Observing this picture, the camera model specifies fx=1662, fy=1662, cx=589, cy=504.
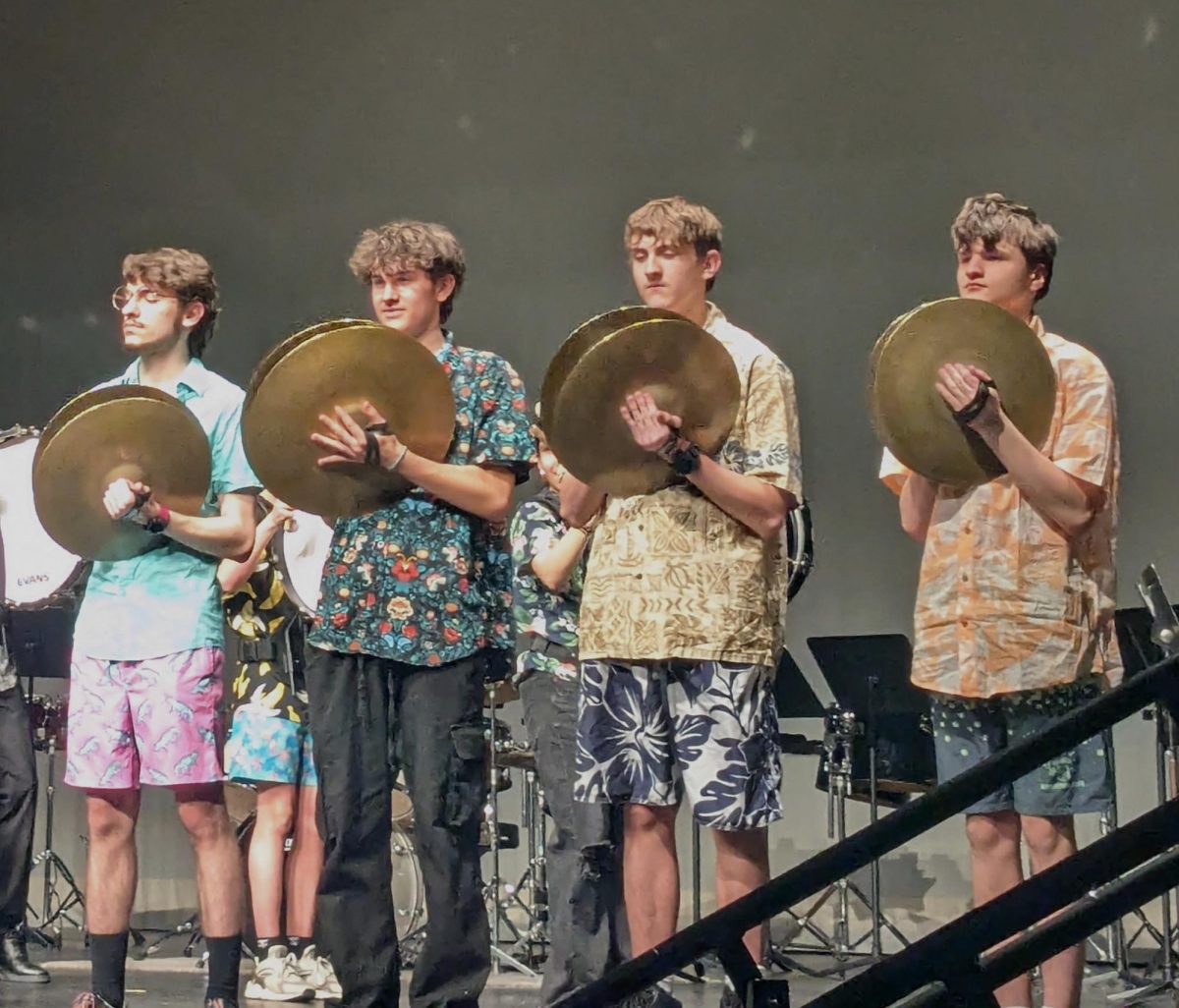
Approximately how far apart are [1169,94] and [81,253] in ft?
14.7

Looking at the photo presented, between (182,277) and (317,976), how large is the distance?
2.12m

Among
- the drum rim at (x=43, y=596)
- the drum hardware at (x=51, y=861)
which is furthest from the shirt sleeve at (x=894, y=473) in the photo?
the drum hardware at (x=51, y=861)

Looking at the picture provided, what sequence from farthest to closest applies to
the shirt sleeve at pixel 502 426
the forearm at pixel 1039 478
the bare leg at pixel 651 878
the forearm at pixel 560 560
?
the forearm at pixel 560 560, the shirt sleeve at pixel 502 426, the bare leg at pixel 651 878, the forearm at pixel 1039 478

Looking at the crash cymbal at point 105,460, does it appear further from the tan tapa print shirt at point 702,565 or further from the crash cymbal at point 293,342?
the tan tapa print shirt at point 702,565

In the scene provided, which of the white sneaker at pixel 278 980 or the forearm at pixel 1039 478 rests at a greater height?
the forearm at pixel 1039 478

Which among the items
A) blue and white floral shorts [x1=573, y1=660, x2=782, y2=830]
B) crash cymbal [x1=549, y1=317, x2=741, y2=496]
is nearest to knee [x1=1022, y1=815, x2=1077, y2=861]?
blue and white floral shorts [x1=573, y1=660, x2=782, y2=830]

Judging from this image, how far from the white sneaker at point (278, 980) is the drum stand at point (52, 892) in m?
1.90

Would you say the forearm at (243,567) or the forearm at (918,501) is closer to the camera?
the forearm at (918,501)

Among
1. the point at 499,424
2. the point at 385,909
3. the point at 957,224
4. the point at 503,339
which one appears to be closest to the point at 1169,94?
the point at 503,339

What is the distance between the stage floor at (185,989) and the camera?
15.0 feet

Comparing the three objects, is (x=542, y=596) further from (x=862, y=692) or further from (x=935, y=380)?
(x=862, y=692)

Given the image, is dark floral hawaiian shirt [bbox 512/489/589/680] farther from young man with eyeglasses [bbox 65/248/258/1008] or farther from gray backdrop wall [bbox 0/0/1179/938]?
gray backdrop wall [bbox 0/0/1179/938]

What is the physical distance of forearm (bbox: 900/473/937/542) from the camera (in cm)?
327

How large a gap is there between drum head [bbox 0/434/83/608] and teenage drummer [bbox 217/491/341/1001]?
0.54m
